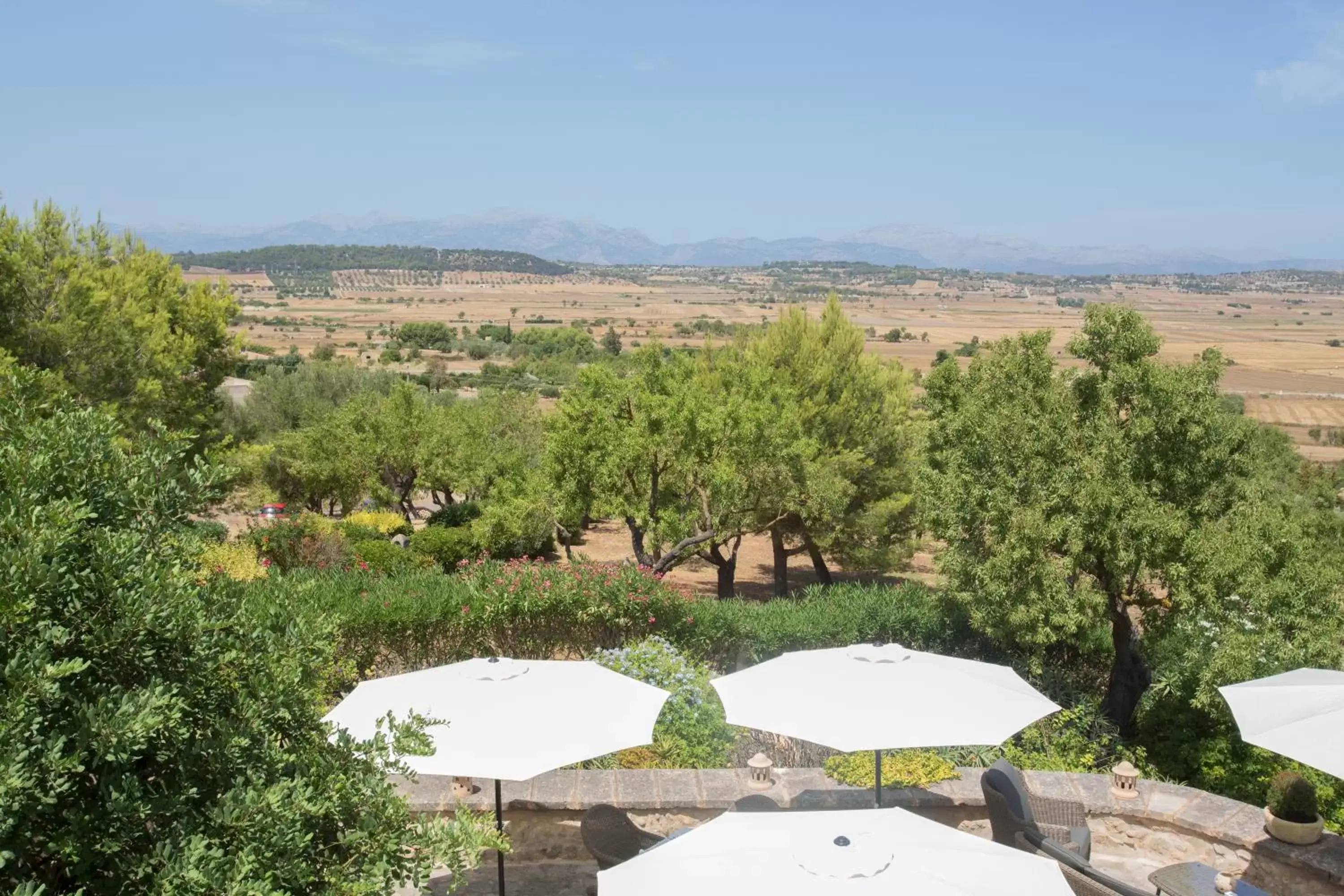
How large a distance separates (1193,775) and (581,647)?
7058mm

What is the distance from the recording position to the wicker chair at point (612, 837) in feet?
21.1

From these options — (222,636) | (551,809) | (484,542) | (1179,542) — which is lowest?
(484,542)

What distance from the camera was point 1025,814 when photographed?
6.51 m

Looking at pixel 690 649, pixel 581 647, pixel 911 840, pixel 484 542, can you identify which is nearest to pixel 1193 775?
pixel 690 649

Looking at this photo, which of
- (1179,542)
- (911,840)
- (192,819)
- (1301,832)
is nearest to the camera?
(192,819)

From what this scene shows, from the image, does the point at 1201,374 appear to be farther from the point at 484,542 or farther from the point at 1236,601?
the point at 484,542

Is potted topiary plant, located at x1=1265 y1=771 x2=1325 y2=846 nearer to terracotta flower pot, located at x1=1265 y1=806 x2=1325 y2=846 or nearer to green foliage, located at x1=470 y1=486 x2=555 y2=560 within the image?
terracotta flower pot, located at x1=1265 y1=806 x2=1325 y2=846

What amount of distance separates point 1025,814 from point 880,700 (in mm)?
1245

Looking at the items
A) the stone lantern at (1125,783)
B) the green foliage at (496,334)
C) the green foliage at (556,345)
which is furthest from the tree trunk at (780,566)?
the green foliage at (496,334)

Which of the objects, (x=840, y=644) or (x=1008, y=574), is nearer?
(x=1008, y=574)

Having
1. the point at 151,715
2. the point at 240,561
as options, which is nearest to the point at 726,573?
the point at 240,561

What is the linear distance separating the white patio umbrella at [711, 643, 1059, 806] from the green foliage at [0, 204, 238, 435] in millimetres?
12727

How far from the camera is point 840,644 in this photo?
525 inches

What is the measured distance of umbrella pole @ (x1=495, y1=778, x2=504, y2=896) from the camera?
6258 millimetres
